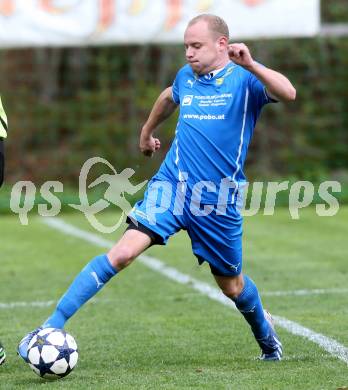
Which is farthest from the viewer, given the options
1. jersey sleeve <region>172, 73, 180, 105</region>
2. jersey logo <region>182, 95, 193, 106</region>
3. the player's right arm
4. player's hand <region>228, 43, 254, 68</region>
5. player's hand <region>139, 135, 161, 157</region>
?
player's hand <region>139, 135, 161, 157</region>

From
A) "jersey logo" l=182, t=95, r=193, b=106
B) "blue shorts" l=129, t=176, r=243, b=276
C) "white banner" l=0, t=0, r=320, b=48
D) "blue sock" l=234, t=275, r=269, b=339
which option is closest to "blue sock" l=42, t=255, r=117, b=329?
"blue shorts" l=129, t=176, r=243, b=276

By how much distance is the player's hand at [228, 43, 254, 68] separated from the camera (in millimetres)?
4863

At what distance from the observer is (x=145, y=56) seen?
65.8ft

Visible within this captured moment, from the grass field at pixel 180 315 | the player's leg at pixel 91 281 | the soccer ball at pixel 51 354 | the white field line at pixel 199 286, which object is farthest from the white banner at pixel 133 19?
the soccer ball at pixel 51 354

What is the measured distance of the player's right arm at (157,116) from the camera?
575cm

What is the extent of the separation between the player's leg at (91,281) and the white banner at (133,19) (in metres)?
10.9

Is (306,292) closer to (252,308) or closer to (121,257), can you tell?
(252,308)

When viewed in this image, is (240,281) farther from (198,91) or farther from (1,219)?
(1,219)

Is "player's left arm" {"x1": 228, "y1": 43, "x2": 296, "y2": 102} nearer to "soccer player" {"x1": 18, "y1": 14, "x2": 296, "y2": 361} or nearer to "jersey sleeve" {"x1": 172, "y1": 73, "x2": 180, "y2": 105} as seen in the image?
"soccer player" {"x1": 18, "y1": 14, "x2": 296, "y2": 361}

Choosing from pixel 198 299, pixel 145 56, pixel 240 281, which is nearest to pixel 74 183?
pixel 145 56

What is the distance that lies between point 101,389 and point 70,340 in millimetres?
364

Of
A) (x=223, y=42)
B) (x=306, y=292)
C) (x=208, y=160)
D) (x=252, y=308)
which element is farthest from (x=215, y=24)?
(x=306, y=292)

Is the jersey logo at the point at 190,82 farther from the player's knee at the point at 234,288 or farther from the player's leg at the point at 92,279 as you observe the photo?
the player's knee at the point at 234,288

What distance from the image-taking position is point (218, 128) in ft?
17.7
